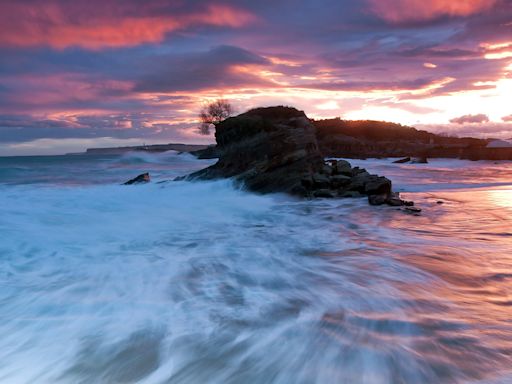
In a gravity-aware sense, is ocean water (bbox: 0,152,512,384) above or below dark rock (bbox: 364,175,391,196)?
below

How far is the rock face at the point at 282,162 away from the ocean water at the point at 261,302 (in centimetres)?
406

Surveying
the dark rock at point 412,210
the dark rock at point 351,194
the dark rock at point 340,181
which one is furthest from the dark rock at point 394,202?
the dark rock at point 340,181

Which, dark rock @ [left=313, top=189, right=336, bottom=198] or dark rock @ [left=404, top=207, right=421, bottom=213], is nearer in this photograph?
dark rock @ [left=404, top=207, right=421, bottom=213]

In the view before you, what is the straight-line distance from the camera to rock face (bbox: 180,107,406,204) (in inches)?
504

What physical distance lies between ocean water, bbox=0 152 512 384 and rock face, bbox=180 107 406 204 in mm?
4056

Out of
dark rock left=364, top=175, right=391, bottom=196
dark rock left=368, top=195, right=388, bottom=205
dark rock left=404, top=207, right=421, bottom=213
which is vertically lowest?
dark rock left=404, top=207, right=421, bottom=213

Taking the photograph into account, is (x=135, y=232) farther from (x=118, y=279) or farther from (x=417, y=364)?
(x=417, y=364)

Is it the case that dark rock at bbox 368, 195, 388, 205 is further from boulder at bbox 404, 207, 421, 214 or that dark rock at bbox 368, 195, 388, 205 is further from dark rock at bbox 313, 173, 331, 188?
dark rock at bbox 313, 173, 331, 188

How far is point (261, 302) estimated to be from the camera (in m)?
4.23

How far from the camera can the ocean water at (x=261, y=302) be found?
300 cm

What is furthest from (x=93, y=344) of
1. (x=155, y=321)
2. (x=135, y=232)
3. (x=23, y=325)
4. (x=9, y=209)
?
(x=9, y=209)

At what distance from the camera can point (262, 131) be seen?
1702 cm

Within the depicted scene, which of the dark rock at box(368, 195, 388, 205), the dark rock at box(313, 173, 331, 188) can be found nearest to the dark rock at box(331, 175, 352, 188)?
the dark rock at box(313, 173, 331, 188)

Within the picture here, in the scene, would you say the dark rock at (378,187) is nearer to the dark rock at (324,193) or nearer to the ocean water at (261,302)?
the dark rock at (324,193)
